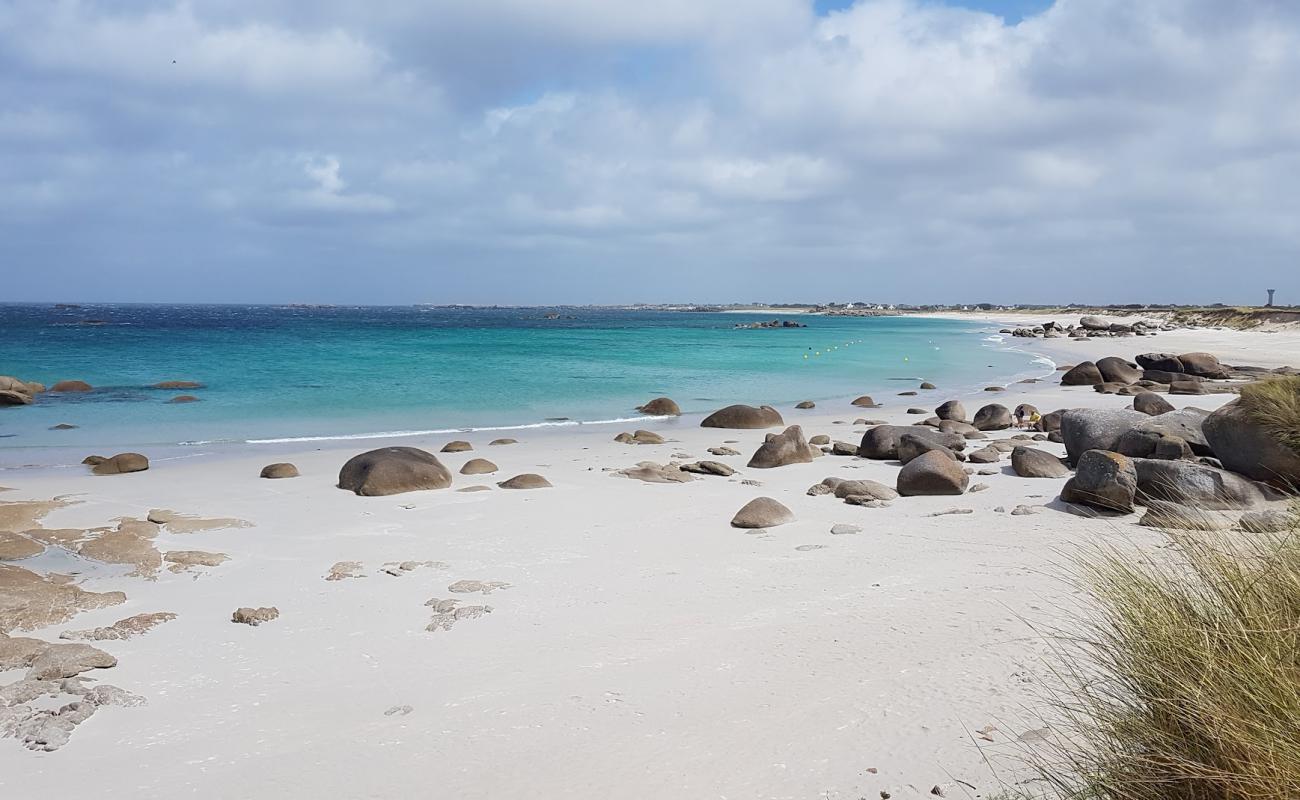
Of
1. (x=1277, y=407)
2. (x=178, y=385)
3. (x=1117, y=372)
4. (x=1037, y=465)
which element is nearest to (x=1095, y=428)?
(x=1037, y=465)

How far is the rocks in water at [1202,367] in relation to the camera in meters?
28.2

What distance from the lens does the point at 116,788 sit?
4305 millimetres

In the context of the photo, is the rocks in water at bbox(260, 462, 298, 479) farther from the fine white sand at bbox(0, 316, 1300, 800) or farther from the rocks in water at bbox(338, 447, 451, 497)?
the fine white sand at bbox(0, 316, 1300, 800)

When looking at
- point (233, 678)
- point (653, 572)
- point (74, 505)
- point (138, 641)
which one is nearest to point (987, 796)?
point (653, 572)

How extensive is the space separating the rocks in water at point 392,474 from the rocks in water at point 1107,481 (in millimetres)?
8470

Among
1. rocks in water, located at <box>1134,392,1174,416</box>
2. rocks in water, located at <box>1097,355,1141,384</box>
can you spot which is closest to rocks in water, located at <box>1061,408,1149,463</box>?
rocks in water, located at <box>1134,392,1174,416</box>

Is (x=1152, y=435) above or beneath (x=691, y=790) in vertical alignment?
above

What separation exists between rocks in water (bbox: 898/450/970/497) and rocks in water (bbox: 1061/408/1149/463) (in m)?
2.23

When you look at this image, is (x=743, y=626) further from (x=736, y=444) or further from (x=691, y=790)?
(x=736, y=444)

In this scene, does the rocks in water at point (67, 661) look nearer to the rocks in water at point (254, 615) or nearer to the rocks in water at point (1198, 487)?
the rocks in water at point (254, 615)

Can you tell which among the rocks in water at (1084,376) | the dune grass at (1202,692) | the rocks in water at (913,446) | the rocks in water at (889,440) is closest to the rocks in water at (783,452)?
the rocks in water at (889,440)

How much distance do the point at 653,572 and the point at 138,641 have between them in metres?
4.21

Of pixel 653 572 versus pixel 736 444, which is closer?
pixel 653 572

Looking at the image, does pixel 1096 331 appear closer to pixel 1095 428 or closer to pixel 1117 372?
pixel 1117 372
